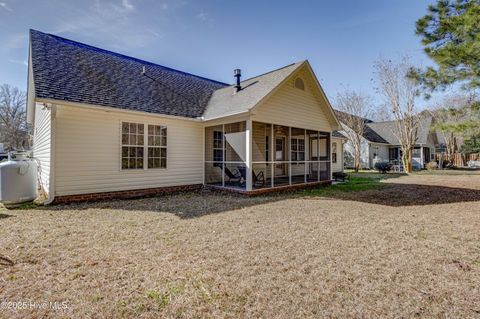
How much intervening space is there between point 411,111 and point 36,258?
24604mm

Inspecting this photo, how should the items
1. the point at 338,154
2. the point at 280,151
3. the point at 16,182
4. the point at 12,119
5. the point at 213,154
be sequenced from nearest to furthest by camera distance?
1. the point at 16,182
2. the point at 213,154
3. the point at 280,151
4. the point at 338,154
5. the point at 12,119

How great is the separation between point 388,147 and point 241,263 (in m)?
30.3

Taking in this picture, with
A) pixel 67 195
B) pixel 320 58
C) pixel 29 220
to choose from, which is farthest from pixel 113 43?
pixel 320 58

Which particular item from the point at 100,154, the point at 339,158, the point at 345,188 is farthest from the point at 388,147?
the point at 100,154

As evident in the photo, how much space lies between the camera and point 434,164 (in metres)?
24.0

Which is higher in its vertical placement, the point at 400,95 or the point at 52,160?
the point at 400,95

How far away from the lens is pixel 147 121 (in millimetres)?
9055

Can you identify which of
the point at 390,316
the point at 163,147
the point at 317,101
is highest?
the point at 317,101

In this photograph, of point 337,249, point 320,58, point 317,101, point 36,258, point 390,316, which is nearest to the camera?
point 390,316

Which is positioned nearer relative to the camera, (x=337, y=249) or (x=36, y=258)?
(x=36, y=258)

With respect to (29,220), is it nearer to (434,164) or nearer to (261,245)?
(261,245)

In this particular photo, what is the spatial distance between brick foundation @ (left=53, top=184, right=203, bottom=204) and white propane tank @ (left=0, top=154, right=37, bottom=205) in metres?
1.29

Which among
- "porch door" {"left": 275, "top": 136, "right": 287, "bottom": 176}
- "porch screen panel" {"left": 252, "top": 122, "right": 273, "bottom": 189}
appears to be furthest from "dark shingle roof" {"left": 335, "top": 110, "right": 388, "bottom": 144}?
"porch screen panel" {"left": 252, "top": 122, "right": 273, "bottom": 189}

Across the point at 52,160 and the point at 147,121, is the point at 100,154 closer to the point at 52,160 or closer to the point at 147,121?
the point at 52,160
